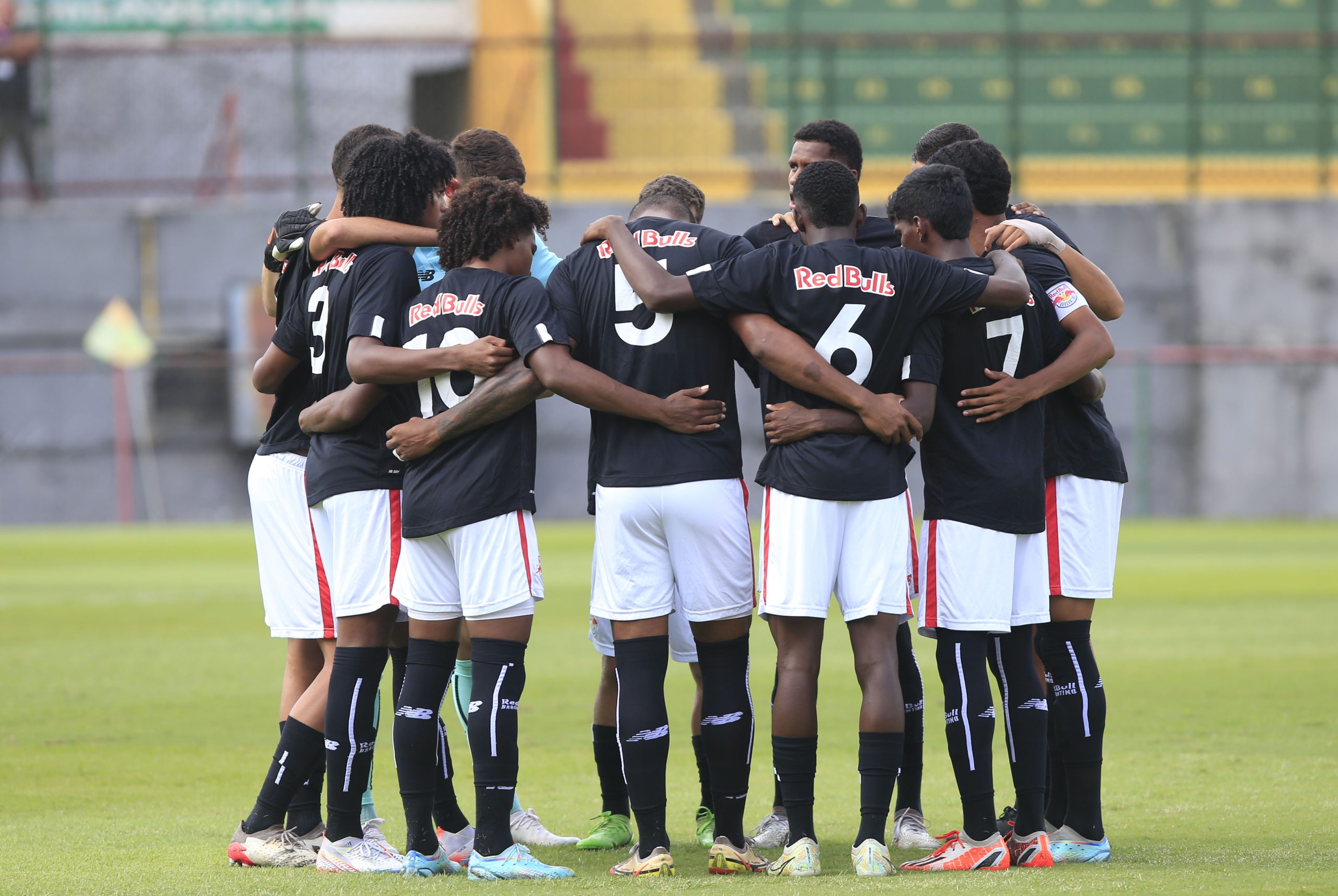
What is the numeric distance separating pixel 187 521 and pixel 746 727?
2022 cm

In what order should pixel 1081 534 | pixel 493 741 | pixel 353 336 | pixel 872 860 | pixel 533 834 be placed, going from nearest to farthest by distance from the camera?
pixel 872 860
pixel 493 741
pixel 353 336
pixel 1081 534
pixel 533 834

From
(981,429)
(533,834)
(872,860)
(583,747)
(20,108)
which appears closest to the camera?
(872,860)

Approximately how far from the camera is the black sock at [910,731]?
16.9ft

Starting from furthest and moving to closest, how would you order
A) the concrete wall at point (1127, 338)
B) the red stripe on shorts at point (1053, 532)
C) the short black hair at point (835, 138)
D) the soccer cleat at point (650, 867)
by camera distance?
the concrete wall at point (1127, 338) → the short black hair at point (835, 138) → the red stripe on shorts at point (1053, 532) → the soccer cleat at point (650, 867)

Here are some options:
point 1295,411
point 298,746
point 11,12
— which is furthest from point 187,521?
point 298,746

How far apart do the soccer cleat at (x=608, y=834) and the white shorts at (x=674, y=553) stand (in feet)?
2.94

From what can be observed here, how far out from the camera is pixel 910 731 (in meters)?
5.17

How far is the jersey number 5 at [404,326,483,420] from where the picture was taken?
4.63 metres

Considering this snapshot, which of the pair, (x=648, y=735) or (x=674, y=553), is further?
(x=674, y=553)

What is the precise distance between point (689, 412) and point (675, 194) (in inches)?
34.6

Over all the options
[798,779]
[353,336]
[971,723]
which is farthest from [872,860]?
[353,336]

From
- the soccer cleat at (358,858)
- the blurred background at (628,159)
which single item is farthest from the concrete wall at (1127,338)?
the soccer cleat at (358,858)

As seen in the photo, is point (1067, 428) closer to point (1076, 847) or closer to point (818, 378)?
point (818, 378)

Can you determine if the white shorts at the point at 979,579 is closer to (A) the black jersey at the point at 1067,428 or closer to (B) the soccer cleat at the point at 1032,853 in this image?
(A) the black jersey at the point at 1067,428
